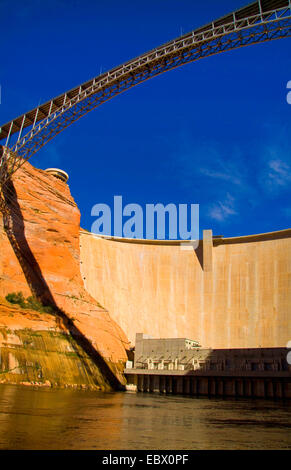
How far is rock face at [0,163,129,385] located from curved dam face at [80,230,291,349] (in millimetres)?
6879

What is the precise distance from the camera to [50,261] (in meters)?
45.1

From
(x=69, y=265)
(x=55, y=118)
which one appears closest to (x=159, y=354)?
(x=69, y=265)

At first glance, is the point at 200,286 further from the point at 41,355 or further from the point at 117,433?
the point at 117,433

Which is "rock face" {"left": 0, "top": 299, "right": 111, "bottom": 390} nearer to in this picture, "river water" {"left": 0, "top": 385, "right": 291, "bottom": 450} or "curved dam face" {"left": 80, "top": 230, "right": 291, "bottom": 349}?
"river water" {"left": 0, "top": 385, "right": 291, "bottom": 450}

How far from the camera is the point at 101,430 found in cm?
1142

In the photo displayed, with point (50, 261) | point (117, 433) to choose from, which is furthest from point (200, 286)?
point (117, 433)

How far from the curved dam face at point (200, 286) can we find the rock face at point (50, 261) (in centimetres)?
688

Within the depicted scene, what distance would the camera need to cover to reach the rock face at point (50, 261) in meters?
40.5

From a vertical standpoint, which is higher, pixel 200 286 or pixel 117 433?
pixel 200 286

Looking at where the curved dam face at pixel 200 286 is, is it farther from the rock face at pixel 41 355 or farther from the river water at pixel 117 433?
the river water at pixel 117 433

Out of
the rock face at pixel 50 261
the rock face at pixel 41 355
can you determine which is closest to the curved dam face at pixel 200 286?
the rock face at pixel 50 261

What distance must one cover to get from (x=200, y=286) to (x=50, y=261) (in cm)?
2346


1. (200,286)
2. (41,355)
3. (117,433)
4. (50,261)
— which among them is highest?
(50,261)
